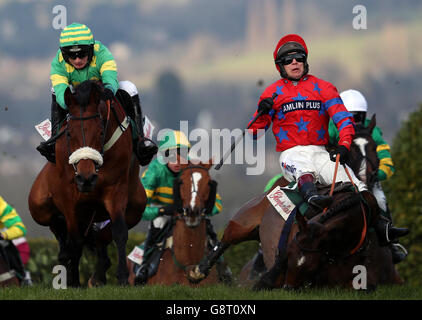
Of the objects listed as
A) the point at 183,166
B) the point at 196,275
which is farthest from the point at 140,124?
the point at 183,166

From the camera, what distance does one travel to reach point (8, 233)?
13359 millimetres

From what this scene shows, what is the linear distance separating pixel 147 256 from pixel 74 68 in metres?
3.71

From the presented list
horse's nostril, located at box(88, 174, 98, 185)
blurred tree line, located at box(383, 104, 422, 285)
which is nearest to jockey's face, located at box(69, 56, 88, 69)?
horse's nostril, located at box(88, 174, 98, 185)

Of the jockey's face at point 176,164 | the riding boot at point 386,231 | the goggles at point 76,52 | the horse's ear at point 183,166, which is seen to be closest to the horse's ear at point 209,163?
the horse's ear at point 183,166

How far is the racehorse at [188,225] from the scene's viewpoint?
11500 millimetres

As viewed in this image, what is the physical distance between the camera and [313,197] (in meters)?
8.20

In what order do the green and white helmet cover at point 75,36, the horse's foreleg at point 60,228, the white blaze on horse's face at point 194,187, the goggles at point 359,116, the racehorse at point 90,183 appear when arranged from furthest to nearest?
the goggles at point 359,116
the white blaze on horse's face at point 194,187
the horse's foreleg at point 60,228
the green and white helmet cover at point 75,36
the racehorse at point 90,183

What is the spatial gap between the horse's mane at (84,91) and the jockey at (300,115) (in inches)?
65.5

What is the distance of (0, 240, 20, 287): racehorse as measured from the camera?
1282 cm

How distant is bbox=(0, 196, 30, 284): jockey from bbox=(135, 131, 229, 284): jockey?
1972 mm

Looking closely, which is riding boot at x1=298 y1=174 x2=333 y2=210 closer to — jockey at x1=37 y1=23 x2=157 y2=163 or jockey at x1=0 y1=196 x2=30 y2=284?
jockey at x1=37 y1=23 x2=157 y2=163
